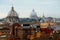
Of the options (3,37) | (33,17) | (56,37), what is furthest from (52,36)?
(33,17)

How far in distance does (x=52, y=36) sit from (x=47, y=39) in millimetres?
817

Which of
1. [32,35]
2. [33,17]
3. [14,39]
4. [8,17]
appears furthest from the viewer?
[33,17]

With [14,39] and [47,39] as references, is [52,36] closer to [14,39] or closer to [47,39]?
[47,39]

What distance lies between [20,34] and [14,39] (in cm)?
114

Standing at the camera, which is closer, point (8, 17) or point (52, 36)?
point (52, 36)

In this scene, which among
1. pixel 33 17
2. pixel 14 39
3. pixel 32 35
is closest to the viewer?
pixel 14 39

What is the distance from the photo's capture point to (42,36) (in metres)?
20.8

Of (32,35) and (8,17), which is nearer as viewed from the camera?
(32,35)

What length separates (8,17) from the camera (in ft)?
119

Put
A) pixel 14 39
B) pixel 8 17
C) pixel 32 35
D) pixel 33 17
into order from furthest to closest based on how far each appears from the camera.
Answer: pixel 33 17, pixel 8 17, pixel 32 35, pixel 14 39

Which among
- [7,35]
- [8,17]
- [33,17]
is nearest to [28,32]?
[7,35]

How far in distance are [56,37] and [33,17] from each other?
31.9 m

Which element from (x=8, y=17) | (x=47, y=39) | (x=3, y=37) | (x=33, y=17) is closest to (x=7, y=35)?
(x=3, y=37)

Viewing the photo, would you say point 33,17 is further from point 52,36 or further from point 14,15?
point 52,36
